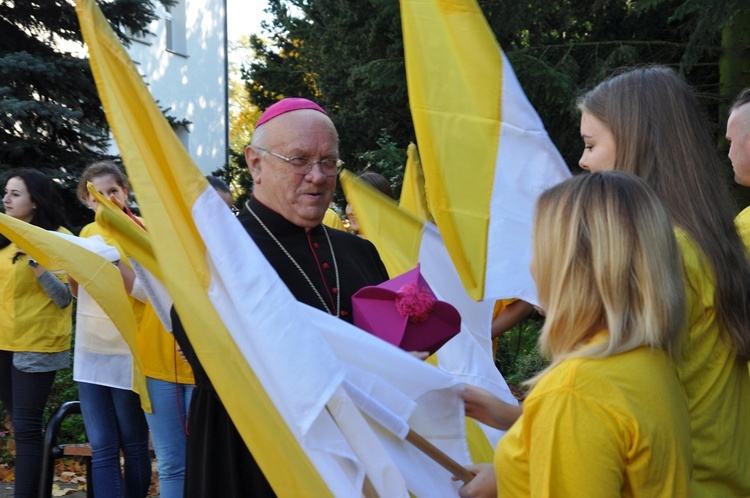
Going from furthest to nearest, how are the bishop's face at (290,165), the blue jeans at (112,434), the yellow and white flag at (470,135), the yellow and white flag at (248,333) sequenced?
the blue jeans at (112,434) < the yellow and white flag at (470,135) < the bishop's face at (290,165) < the yellow and white flag at (248,333)

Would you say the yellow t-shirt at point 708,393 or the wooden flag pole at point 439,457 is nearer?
the yellow t-shirt at point 708,393

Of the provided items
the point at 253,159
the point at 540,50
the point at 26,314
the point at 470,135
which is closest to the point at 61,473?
the point at 26,314

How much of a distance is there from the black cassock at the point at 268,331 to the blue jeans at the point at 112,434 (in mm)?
2446

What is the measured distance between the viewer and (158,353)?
5.07 metres

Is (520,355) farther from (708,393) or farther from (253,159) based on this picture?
(708,393)

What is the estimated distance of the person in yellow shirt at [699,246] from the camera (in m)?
2.30

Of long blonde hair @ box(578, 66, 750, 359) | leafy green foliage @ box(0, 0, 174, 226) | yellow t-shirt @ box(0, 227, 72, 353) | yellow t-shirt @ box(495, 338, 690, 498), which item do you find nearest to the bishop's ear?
long blonde hair @ box(578, 66, 750, 359)

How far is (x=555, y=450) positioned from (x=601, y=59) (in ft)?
31.9

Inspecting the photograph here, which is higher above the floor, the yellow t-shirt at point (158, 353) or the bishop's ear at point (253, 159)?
the bishop's ear at point (253, 159)

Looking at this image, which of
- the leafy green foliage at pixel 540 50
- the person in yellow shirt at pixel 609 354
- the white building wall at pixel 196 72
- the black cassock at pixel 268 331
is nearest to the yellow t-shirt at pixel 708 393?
the person in yellow shirt at pixel 609 354

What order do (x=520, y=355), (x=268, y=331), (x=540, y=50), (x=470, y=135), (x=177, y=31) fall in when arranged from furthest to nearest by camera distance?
(x=177, y=31), (x=520, y=355), (x=540, y=50), (x=470, y=135), (x=268, y=331)

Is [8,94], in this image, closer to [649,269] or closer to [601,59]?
[601,59]

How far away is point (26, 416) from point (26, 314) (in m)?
0.65

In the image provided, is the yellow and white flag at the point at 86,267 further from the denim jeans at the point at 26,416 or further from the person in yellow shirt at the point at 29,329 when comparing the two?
the denim jeans at the point at 26,416
